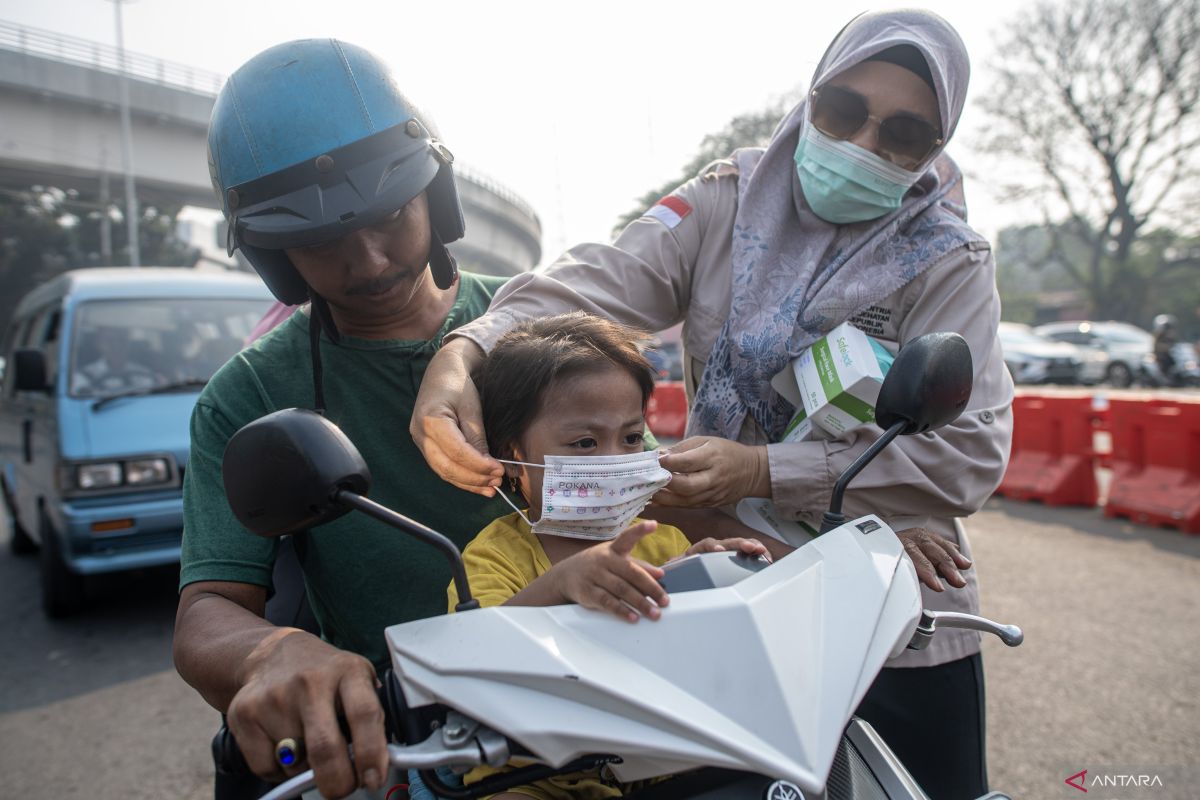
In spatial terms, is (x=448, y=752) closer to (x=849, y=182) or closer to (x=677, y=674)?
(x=677, y=674)

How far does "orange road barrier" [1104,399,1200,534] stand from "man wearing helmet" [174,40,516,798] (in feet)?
21.8

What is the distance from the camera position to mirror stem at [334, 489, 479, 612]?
108 cm

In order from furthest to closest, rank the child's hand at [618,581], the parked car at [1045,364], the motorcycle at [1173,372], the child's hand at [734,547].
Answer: the parked car at [1045,364], the motorcycle at [1173,372], the child's hand at [734,547], the child's hand at [618,581]

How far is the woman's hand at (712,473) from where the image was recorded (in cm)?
154

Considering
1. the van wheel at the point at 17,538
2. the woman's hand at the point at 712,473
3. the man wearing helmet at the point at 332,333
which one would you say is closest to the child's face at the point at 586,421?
the woman's hand at the point at 712,473

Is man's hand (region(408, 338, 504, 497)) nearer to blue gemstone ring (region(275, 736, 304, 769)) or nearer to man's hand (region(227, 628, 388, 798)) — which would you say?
man's hand (region(227, 628, 388, 798))

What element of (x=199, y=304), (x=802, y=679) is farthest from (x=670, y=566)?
(x=199, y=304)

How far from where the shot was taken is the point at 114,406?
5309 mm

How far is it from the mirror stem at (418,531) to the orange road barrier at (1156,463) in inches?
278

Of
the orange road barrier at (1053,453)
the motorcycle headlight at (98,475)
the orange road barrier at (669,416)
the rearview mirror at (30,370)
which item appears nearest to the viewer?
the motorcycle headlight at (98,475)

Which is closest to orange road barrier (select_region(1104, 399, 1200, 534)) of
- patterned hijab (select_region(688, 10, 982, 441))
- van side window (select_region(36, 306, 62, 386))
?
patterned hijab (select_region(688, 10, 982, 441))

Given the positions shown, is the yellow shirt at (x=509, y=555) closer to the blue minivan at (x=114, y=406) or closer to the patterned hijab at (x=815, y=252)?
the patterned hijab at (x=815, y=252)

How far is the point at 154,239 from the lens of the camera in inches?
1646

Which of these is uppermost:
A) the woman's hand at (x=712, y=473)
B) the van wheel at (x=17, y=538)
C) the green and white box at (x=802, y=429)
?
the green and white box at (x=802, y=429)
